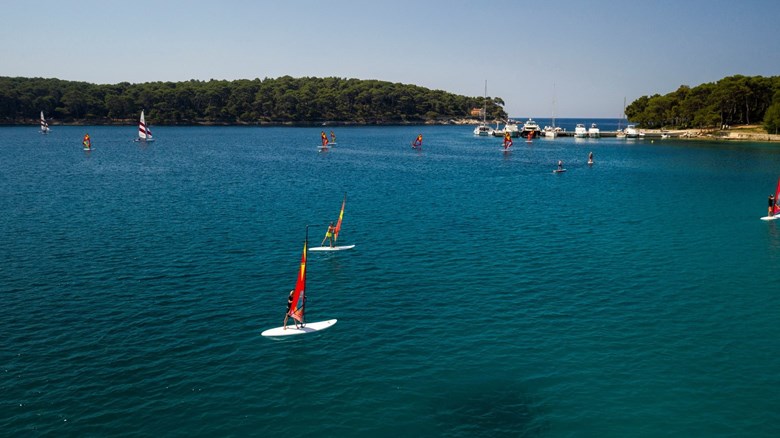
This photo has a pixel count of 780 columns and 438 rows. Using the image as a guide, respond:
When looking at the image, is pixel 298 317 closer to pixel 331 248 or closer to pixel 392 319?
pixel 392 319

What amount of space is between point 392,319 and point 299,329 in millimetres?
5683

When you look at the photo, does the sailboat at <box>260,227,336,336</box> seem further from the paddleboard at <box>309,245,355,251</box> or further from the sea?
the paddleboard at <box>309,245,355,251</box>

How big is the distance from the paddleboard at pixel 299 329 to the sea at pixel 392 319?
0.54 metres

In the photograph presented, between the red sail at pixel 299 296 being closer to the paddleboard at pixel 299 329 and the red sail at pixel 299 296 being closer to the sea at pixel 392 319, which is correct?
the paddleboard at pixel 299 329

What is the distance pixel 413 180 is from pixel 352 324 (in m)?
69.6

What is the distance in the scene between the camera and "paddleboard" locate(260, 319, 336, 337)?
103 ft

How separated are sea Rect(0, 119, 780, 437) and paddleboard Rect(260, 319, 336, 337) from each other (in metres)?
0.54

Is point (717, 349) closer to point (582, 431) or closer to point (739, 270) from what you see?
point (582, 431)

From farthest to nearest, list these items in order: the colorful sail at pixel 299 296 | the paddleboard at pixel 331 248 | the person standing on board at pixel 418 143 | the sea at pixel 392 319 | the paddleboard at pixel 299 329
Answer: the person standing on board at pixel 418 143, the paddleboard at pixel 331 248, the paddleboard at pixel 299 329, the colorful sail at pixel 299 296, the sea at pixel 392 319

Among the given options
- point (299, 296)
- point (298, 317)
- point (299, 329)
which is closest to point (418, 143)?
point (299, 296)

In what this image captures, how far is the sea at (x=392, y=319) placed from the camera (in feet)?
79.2

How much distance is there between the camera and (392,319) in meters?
34.1

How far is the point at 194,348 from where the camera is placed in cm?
2969

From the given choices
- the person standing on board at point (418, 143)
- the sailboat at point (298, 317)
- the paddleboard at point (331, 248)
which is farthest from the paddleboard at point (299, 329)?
the person standing on board at point (418, 143)
